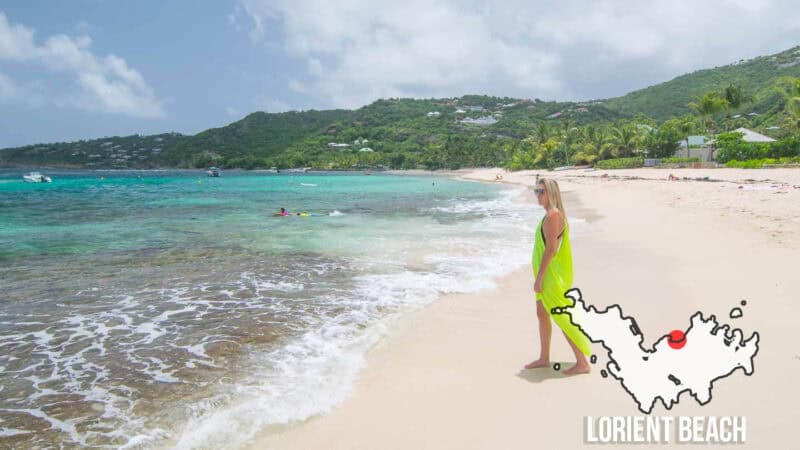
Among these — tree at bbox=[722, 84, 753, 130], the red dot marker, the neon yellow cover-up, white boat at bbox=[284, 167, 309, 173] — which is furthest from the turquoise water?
white boat at bbox=[284, 167, 309, 173]

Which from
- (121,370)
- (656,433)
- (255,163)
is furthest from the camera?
(255,163)

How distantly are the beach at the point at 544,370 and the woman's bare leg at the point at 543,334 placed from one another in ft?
0.37

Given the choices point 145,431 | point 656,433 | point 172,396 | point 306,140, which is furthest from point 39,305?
point 306,140

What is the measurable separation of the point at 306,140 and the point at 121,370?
164 m

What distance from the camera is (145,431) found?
11.9 feet

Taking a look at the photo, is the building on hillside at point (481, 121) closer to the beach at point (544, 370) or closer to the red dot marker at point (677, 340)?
the beach at point (544, 370)

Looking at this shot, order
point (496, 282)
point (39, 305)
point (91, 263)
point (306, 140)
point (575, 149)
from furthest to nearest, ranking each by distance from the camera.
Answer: point (306, 140)
point (575, 149)
point (91, 263)
point (496, 282)
point (39, 305)

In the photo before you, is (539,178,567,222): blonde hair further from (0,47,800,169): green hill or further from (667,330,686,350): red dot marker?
(0,47,800,169): green hill

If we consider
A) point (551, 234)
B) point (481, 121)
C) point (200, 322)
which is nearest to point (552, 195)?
point (551, 234)

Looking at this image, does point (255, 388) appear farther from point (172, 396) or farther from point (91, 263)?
point (91, 263)

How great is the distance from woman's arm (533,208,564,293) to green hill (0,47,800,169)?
91558 millimetres

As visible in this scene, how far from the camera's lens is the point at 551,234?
3570 mm

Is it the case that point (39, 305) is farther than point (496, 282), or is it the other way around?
point (496, 282)

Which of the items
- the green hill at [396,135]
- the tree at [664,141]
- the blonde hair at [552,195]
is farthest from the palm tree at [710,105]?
the blonde hair at [552,195]
